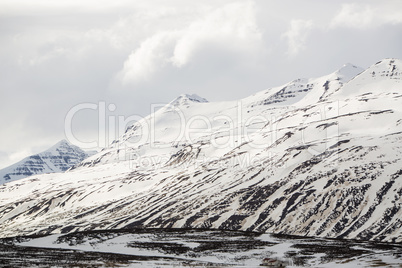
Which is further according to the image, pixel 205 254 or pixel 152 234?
pixel 152 234

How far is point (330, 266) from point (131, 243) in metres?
52.9

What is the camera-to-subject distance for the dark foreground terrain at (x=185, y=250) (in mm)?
94000

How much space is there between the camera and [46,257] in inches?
3915

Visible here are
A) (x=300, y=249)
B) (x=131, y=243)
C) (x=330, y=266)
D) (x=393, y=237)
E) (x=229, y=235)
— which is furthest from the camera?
(x=393, y=237)

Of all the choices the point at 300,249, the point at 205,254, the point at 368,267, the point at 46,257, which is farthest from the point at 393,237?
the point at 46,257

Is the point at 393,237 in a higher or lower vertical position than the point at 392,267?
lower

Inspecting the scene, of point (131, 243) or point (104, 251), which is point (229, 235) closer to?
point (131, 243)

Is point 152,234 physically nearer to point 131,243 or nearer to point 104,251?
point 131,243

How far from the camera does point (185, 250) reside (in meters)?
119

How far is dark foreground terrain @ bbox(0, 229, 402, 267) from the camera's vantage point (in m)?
94.0

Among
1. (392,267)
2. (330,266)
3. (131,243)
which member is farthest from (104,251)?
(392,267)

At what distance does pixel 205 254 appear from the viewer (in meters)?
114

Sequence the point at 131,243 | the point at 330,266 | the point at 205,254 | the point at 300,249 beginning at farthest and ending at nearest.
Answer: the point at 131,243
the point at 300,249
the point at 205,254
the point at 330,266

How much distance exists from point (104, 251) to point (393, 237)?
106 metres
